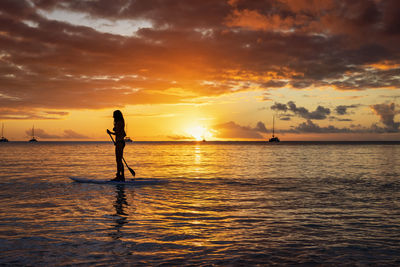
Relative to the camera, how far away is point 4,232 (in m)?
9.15

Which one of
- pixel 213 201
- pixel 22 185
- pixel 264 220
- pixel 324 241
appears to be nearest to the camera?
pixel 324 241

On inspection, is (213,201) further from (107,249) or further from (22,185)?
(22,185)

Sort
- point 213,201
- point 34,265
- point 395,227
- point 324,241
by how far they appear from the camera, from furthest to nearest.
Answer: point 213,201 < point 395,227 < point 324,241 < point 34,265

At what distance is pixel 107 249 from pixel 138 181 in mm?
13560

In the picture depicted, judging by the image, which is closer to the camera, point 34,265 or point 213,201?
point 34,265

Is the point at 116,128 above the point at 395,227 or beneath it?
above

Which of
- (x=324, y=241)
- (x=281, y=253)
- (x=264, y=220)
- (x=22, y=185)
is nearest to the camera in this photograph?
(x=281, y=253)

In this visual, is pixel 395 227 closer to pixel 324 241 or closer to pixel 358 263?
pixel 324 241

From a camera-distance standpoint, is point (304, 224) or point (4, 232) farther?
point (304, 224)

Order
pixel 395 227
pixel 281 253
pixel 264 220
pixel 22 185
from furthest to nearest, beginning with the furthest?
pixel 22 185 < pixel 264 220 < pixel 395 227 < pixel 281 253

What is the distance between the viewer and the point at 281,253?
24.7ft

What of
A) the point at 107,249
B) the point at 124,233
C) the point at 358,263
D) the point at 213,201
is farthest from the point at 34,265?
the point at 213,201

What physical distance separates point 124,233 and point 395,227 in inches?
324

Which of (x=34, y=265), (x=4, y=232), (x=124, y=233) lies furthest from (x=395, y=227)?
(x=4, y=232)
